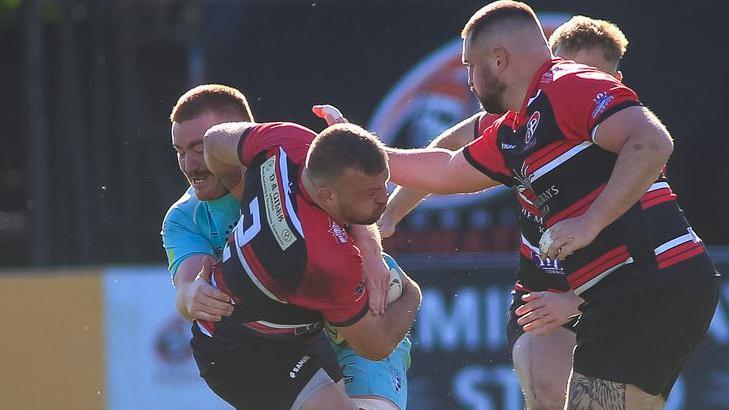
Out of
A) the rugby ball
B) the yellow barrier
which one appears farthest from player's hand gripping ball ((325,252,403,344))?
the yellow barrier

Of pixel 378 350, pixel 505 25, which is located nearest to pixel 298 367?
pixel 378 350

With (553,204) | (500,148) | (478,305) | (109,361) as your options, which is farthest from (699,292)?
(109,361)

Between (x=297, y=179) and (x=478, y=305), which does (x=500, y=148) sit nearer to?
(x=297, y=179)

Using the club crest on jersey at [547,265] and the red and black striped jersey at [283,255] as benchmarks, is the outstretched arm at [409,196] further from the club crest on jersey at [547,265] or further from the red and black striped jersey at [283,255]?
the red and black striped jersey at [283,255]

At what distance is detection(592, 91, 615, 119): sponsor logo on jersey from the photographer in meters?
4.00

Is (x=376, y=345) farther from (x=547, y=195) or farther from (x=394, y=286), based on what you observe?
(x=547, y=195)

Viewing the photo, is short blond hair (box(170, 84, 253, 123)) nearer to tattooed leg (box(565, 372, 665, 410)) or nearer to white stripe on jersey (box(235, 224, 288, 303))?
white stripe on jersey (box(235, 224, 288, 303))

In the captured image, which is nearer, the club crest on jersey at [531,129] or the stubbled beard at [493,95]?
the club crest on jersey at [531,129]

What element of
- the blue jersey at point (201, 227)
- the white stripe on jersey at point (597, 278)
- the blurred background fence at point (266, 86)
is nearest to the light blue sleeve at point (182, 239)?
the blue jersey at point (201, 227)

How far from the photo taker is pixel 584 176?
4168 mm

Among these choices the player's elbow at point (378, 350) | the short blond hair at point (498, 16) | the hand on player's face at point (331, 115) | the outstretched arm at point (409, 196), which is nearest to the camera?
the player's elbow at point (378, 350)

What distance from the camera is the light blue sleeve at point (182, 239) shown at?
4.90 meters

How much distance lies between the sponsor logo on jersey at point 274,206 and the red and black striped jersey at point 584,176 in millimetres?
828

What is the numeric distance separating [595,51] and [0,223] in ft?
27.8
